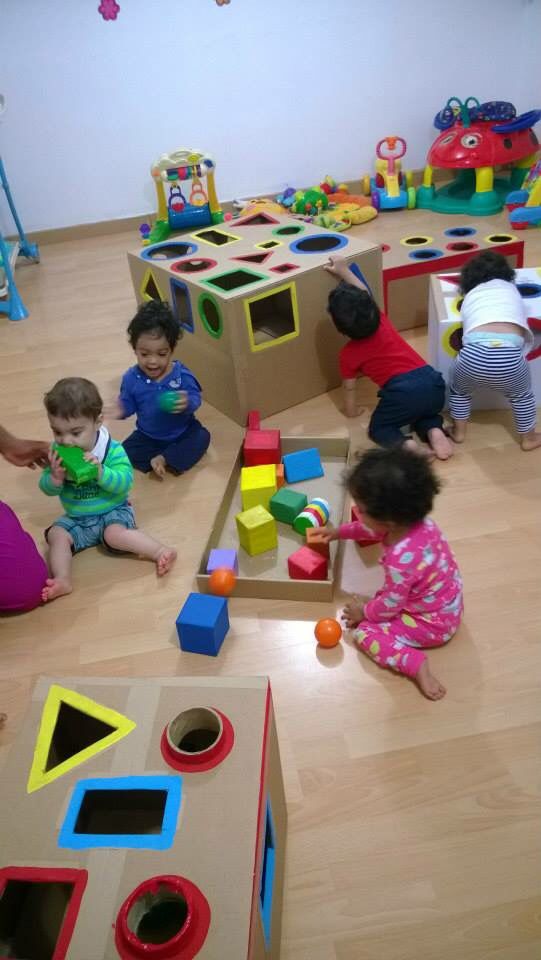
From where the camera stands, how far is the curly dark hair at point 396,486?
1214mm

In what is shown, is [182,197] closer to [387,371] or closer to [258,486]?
[387,371]

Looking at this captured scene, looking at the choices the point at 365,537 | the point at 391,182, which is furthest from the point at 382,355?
the point at 391,182

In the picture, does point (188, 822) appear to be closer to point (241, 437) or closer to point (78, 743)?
point (78, 743)

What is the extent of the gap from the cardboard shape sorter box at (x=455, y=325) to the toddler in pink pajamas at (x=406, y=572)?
802 millimetres

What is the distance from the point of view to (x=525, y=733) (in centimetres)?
121

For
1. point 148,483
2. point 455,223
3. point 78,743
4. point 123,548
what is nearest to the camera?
point 78,743

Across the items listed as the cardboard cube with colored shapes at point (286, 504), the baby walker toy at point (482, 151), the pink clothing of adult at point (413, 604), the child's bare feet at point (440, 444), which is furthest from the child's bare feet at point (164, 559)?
the baby walker toy at point (482, 151)

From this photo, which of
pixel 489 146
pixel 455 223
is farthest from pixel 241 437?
pixel 489 146

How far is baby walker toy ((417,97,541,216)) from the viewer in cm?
336

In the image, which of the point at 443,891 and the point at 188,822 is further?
the point at 443,891

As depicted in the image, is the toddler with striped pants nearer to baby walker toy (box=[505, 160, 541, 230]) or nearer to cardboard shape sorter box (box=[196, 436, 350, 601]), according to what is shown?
cardboard shape sorter box (box=[196, 436, 350, 601])

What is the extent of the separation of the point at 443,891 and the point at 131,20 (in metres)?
3.71

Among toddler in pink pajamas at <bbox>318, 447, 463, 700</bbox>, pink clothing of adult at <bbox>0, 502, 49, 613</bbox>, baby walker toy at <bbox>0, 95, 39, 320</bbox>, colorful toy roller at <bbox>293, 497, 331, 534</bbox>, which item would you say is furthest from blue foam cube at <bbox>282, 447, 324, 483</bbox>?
baby walker toy at <bbox>0, 95, 39, 320</bbox>

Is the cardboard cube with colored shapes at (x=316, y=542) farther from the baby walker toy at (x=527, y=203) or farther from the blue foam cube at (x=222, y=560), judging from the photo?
the baby walker toy at (x=527, y=203)
